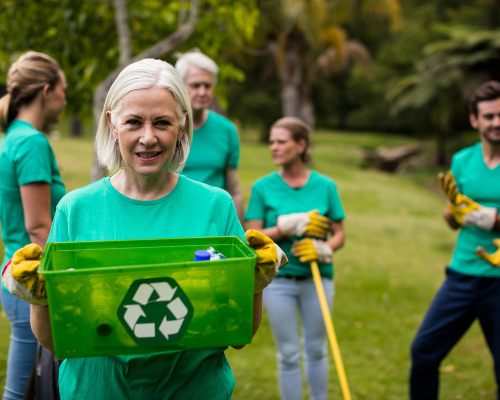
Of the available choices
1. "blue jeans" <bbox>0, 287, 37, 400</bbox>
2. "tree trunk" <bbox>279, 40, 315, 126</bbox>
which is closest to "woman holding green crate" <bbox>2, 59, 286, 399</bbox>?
"blue jeans" <bbox>0, 287, 37, 400</bbox>

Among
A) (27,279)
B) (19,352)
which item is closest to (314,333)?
(19,352)

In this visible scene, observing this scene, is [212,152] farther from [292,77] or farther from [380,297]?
[292,77]

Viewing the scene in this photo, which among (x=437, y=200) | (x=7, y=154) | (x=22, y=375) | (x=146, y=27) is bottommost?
(x=437, y=200)

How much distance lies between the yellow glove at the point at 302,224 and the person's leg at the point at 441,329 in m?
0.77

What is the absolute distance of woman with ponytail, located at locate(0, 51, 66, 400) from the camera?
2.70 m

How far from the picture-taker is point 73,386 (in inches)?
76.5

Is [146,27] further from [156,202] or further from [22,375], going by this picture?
[156,202]

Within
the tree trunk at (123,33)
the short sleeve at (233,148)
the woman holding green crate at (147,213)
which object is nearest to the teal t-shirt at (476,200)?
the short sleeve at (233,148)

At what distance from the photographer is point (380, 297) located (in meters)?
8.09

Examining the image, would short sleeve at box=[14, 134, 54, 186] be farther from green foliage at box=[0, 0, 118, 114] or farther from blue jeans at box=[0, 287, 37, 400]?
green foliage at box=[0, 0, 118, 114]

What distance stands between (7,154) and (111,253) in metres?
1.12

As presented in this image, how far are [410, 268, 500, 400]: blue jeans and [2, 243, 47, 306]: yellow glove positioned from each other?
8.40 ft

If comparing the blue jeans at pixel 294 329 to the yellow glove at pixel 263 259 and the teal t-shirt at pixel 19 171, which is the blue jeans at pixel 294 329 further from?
the yellow glove at pixel 263 259

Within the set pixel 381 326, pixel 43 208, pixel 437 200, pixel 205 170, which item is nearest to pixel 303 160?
pixel 205 170
